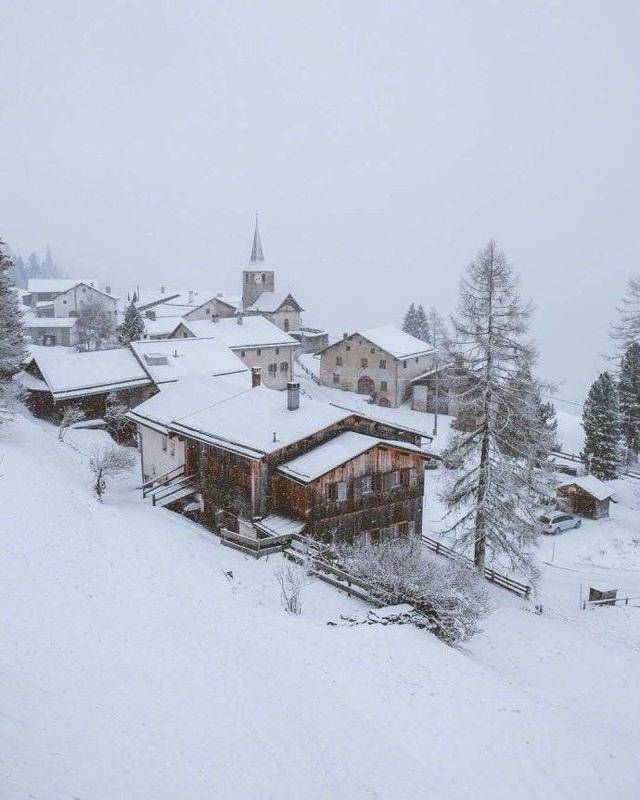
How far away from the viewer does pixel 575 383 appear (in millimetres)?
154000

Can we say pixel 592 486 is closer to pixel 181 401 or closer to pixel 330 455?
pixel 330 455

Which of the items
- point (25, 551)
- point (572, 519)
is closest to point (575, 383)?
point (572, 519)

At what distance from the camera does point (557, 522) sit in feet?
121

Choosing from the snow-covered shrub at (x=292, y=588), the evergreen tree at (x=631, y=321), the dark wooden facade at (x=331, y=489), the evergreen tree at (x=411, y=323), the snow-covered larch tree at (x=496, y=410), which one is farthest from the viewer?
the evergreen tree at (x=411, y=323)

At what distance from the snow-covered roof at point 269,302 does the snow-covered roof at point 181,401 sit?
181 ft

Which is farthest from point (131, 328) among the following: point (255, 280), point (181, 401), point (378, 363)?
point (255, 280)

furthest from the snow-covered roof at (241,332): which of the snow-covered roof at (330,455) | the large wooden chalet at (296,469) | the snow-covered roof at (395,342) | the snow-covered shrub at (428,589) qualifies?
the snow-covered shrub at (428,589)

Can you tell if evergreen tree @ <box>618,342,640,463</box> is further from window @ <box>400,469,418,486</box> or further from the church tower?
the church tower

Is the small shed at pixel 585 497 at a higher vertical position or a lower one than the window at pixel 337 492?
lower

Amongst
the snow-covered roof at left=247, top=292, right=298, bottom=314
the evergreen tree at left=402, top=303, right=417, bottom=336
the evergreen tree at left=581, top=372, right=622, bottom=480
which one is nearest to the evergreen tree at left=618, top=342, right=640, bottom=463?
the evergreen tree at left=581, top=372, right=622, bottom=480

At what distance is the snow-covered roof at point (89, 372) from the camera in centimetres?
4328

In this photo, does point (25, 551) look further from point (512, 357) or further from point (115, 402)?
point (115, 402)

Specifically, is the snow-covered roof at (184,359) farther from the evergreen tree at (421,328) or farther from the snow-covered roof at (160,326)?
the evergreen tree at (421,328)

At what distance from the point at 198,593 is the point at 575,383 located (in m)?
156
